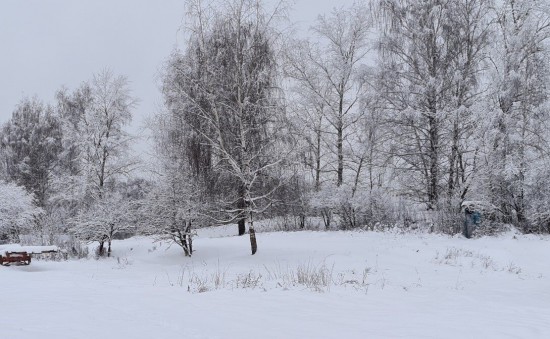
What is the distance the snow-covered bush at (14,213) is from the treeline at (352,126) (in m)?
0.94

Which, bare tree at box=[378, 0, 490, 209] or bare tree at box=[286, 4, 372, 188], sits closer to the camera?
bare tree at box=[378, 0, 490, 209]

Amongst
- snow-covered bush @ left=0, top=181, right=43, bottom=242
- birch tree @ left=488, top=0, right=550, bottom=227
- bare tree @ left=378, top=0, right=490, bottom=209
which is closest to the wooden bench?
snow-covered bush @ left=0, top=181, right=43, bottom=242

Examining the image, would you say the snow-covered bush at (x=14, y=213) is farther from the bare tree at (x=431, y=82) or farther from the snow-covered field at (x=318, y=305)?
the bare tree at (x=431, y=82)

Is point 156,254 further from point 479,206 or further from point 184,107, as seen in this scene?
point 479,206

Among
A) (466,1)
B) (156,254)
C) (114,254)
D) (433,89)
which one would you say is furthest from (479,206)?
(114,254)

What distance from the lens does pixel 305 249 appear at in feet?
52.6

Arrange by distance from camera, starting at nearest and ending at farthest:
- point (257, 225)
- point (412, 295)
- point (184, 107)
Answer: point (412, 295)
point (184, 107)
point (257, 225)

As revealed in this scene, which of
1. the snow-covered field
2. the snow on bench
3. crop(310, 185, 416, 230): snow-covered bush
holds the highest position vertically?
crop(310, 185, 416, 230): snow-covered bush

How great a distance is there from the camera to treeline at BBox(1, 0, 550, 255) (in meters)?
15.4

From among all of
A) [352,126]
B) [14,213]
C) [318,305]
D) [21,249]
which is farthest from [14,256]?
[352,126]

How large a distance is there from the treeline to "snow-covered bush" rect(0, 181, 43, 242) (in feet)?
3.07

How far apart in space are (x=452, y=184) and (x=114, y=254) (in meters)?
14.8

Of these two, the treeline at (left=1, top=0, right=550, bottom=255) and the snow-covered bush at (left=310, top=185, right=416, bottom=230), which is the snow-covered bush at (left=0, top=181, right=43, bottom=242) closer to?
the treeline at (left=1, top=0, right=550, bottom=255)

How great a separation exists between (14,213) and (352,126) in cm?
1877
